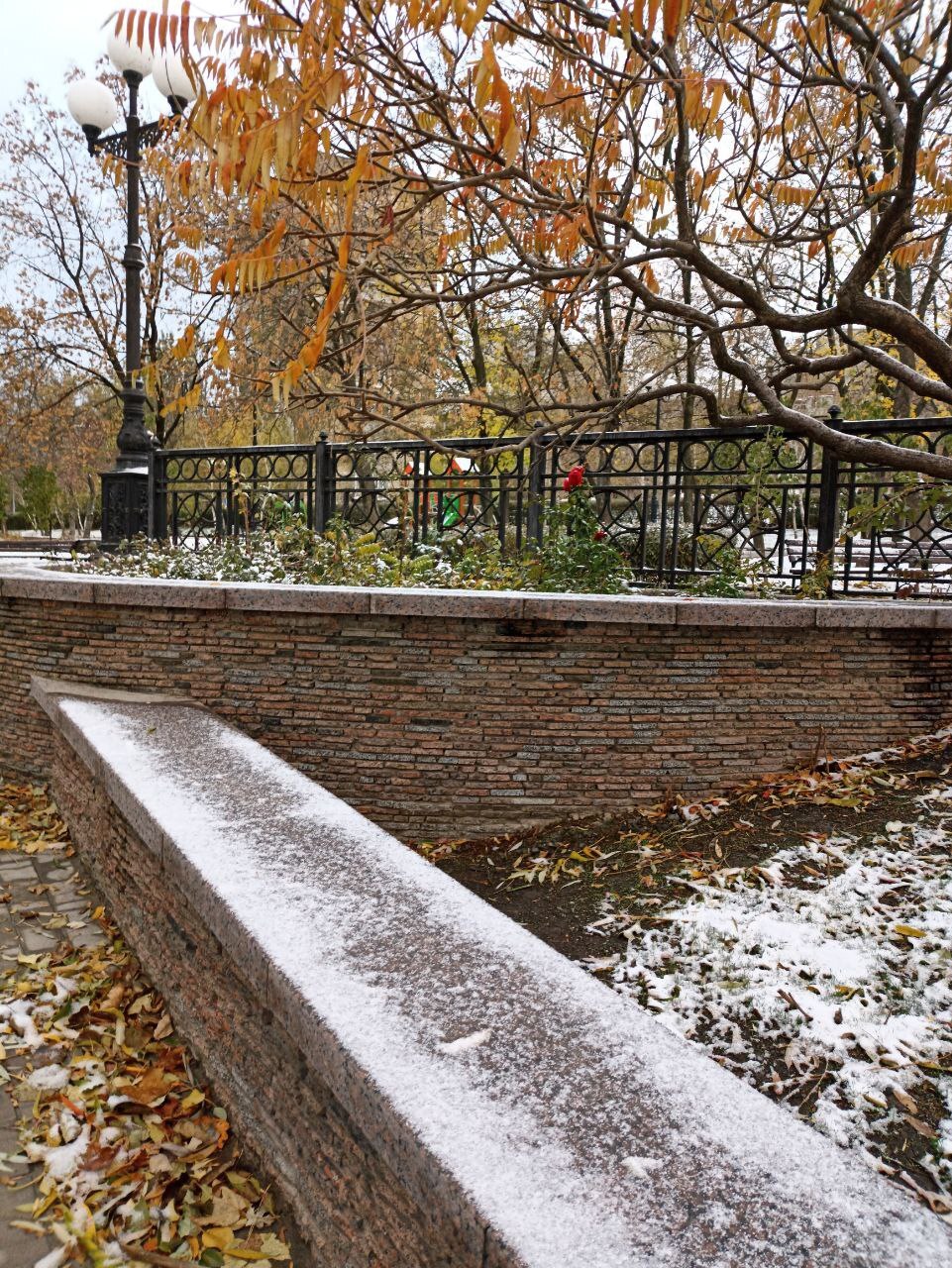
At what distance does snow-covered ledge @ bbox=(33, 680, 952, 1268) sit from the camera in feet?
4.55

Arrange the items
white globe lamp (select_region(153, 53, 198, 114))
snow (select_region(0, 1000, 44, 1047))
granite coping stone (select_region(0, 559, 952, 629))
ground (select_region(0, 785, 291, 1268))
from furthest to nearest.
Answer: white globe lamp (select_region(153, 53, 198, 114)) → granite coping stone (select_region(0, 559, 952, 629)) → snow (select_region(0, 1000, 44, 1047)) → ground (select_region(0, 785, 291, 1268))

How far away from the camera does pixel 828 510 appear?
6.19 metres

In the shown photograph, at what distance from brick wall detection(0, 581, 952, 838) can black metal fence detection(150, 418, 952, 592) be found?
108cm

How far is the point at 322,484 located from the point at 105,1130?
6.25 m

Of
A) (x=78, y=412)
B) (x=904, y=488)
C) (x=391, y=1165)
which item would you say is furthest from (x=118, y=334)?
(x=391, y=1165)

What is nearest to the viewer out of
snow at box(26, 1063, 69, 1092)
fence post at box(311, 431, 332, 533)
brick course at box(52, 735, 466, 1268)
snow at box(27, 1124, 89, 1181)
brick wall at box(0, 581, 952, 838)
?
brick course at box(52, 735, 466, 1268)

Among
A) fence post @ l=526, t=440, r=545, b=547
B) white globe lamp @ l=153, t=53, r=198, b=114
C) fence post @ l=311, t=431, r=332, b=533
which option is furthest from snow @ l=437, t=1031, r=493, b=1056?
white globe lamp @ l=153, t=53, r=198, b=114

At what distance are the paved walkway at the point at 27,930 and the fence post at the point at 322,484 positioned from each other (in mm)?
4210

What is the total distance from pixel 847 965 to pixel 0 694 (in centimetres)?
526

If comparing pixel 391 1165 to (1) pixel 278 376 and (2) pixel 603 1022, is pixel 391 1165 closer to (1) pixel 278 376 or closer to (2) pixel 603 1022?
(2) pixel 603 1022

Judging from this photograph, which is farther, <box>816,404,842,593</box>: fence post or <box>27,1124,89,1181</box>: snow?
<box>816,404,842,593</box>: fence post

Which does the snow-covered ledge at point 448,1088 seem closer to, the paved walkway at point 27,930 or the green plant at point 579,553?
the paved walkway at point 27,930

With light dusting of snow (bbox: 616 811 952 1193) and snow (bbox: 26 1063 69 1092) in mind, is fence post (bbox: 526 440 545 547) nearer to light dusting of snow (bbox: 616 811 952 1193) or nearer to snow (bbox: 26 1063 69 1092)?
light dusting of snow (bbox: 616 811 952 1193)

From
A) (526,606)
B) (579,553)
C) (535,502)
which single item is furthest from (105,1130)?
(535,502)
